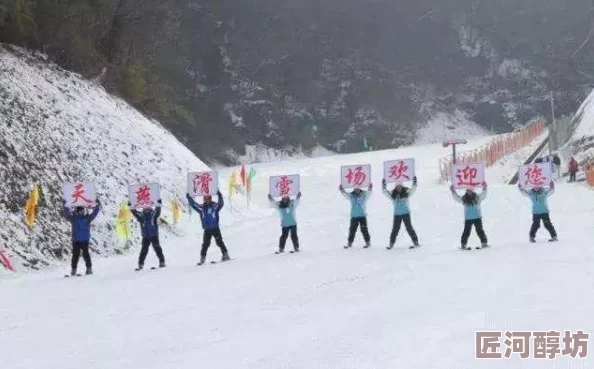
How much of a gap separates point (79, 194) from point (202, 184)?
3176 millimetres

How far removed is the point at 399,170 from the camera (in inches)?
642

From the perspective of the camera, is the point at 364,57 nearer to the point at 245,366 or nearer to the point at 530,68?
the point at 530,68

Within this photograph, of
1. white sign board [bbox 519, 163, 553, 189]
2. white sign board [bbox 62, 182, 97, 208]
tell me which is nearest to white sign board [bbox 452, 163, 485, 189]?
white sign board [bbox 519, 163, 553, 189]

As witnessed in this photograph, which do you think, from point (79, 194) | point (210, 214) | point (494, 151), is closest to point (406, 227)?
point (210, 214)

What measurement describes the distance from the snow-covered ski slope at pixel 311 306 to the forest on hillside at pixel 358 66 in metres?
35.0

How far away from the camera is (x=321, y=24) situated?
69.8 meters

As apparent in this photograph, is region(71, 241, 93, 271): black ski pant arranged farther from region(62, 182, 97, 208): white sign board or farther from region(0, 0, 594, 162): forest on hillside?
region(0, 0, 594, 162): forest on hillside

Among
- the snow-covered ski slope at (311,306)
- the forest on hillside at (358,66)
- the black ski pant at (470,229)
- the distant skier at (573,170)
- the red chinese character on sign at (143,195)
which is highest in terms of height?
the forest on hillside at (358,66)

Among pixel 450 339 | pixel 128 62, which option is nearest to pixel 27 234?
pixel 450 339

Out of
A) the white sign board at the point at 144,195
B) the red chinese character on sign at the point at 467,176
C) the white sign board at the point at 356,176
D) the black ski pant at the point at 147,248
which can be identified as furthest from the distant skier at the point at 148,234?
the red chinese character on sign at the point at 467,176

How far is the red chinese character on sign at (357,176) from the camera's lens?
1634 cm

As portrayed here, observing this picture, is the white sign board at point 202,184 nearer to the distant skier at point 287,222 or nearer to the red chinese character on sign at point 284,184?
the red chinese character on sign at point 284,184

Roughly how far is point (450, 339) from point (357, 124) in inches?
2398

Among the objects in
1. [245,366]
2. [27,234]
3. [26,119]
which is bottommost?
[245,366]
